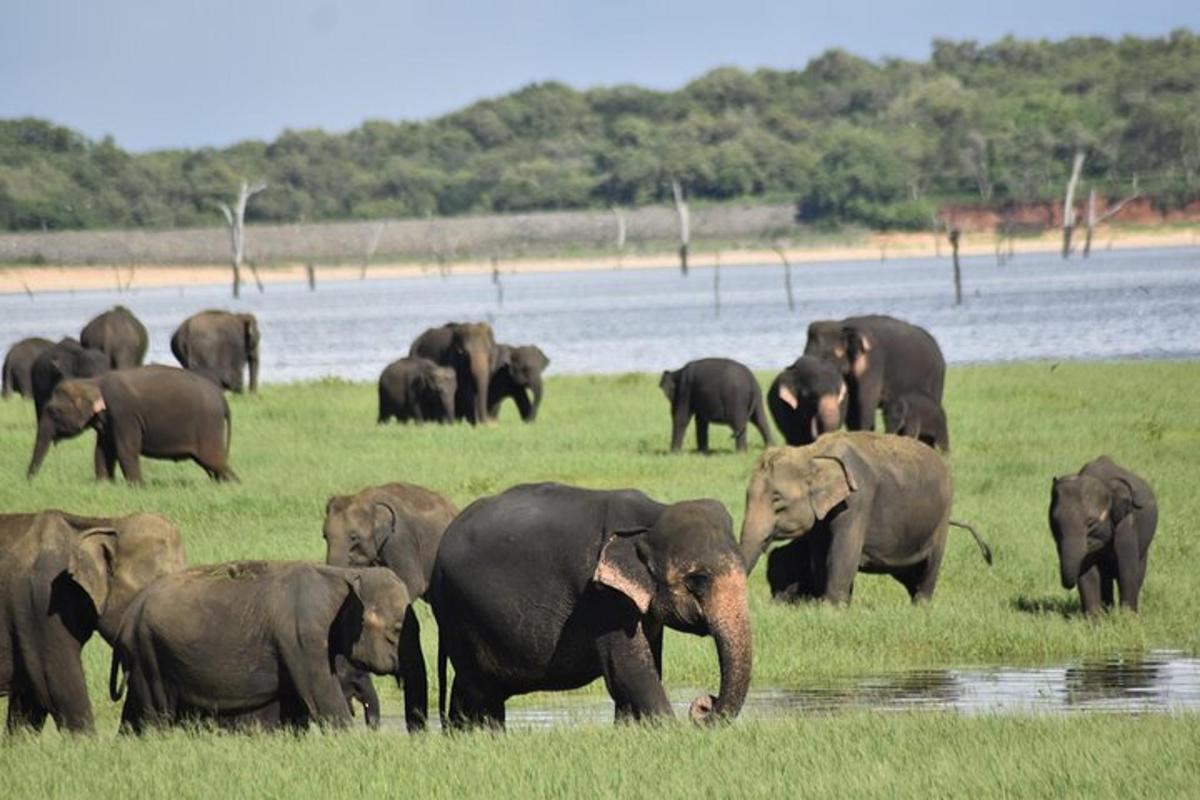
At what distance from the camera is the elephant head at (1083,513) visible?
51.2 ft

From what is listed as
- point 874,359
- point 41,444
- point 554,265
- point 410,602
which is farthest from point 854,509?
point 554,265

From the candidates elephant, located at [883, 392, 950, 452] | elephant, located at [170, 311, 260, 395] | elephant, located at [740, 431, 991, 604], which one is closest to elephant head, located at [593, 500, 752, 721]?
elephant, located at [740, 431, 991, 604]

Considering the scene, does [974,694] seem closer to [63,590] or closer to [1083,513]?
[1083,513]

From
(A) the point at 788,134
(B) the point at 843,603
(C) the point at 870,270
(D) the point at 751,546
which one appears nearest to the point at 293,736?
(D) the point at 751,546

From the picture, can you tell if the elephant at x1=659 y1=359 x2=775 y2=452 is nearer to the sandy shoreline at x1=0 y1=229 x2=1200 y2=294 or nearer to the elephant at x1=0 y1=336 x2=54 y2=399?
the elephant at x1=0 y1=336 x2=54 y2=399

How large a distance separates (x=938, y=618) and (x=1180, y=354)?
111 ft

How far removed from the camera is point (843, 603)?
16422 mm

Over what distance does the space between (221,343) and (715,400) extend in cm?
1371

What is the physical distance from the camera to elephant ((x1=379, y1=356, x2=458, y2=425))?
32.8 m

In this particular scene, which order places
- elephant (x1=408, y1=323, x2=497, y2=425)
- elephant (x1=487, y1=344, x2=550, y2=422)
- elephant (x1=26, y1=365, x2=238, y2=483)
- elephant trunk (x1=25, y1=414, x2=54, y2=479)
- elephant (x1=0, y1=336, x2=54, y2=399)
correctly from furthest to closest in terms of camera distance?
1. elephant (x1=0, y1=336, x2=54, y2=399)
2. elephant (x1=487, y1=344, x2=550, y2=422)
3. elephant (x1=408, y1=323, x2=497, y2=425)
4. elephant trunk (x1=25, y1=414, x2=54, y2=479)
5. elephant (x1=26, y1=365, x2=238, y2=483)

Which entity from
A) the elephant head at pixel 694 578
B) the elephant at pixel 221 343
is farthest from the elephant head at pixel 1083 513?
the elephant at pixel 221 343

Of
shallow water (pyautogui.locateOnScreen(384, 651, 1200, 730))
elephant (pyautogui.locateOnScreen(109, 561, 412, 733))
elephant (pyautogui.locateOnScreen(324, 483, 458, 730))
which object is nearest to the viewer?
elephant (pyautogui.locateOnScreen(109, 561, 412, 733))

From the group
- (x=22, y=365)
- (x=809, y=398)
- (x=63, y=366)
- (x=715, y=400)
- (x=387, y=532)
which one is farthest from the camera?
(x=22, y=365)

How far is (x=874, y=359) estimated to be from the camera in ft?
85.4
